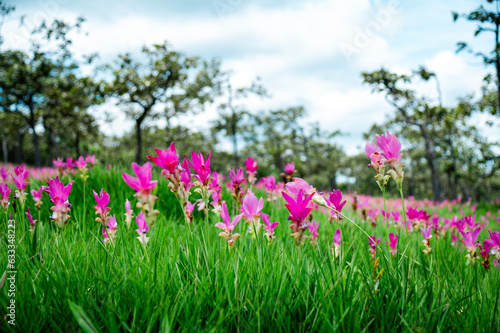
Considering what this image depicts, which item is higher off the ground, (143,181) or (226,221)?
(143,181)

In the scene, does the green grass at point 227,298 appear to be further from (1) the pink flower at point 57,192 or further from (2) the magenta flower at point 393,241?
(2) the magenta flower at point 393,241

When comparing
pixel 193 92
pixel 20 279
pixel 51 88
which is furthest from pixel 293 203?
pixel 51 88

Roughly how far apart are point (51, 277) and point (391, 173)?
1.69m

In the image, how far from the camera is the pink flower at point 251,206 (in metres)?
1.50

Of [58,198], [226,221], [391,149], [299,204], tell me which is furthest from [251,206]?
[58,198]

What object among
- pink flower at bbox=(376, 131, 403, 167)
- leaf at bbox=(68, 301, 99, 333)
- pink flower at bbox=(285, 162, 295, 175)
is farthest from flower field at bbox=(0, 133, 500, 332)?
pink flower at bbox=(285, 162, 295, 175)

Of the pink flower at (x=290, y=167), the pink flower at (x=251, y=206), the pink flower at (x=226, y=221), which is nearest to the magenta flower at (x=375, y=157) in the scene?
the pink flower at (x=251, y=206)

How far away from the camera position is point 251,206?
153 cm

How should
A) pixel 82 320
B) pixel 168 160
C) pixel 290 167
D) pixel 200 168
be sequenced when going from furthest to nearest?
pixel 290 167 → pixel 200 168 → pixel 168 160 → pixel 82 320

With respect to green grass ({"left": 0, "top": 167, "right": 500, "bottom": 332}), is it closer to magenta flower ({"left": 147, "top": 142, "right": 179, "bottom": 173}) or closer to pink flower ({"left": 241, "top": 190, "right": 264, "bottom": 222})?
pink flower ({"left": 241, "top": 190, "right": 264, "bottom": 222})

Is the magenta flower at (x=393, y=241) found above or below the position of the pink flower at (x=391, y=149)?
below

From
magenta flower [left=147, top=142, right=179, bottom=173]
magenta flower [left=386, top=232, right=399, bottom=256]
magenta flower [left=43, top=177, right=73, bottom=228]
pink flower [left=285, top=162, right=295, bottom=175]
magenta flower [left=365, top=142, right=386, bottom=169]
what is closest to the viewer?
magenta flower [left=147, top=142, right=179, bottom=173]

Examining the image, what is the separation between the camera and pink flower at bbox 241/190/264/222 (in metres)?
1.50

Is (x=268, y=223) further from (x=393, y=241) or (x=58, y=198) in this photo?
(x=58, y=198)
